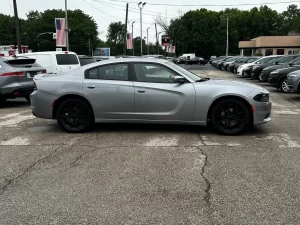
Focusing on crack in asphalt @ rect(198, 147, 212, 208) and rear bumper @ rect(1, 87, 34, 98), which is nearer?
crack in asphalt @ rect(198, 147, 212, 208)

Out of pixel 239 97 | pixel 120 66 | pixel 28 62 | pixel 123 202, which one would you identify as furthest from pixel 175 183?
pixel 28 62

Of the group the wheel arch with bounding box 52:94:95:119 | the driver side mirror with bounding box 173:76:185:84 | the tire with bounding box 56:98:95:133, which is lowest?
the tire with bounding box 56:98:95:133

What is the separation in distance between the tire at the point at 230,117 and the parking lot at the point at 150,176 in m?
0.18

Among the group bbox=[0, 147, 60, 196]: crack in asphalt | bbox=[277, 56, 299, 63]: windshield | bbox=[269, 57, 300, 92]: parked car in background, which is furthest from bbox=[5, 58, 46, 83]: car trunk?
bbox=[277, 56, 299, 63]: windshield

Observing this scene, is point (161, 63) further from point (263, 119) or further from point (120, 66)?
point (263, 119)

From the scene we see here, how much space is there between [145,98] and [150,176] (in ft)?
8.36

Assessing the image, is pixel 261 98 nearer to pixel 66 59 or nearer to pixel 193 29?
pixel 66 59

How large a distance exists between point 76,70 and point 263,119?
3.83 meters

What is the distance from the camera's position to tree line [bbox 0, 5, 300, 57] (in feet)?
312

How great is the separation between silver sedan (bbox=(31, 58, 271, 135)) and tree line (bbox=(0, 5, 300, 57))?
85714 mm

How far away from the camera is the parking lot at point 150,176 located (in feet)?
12.5

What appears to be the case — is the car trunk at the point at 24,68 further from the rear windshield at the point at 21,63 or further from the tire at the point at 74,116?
the tire at the point at 74,116

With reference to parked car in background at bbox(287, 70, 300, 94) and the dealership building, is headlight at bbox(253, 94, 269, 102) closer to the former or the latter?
parked car in background at bbox(287, 70, 300, 94)

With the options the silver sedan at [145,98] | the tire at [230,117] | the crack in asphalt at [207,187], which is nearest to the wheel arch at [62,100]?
the silver sedan at [145,98]
